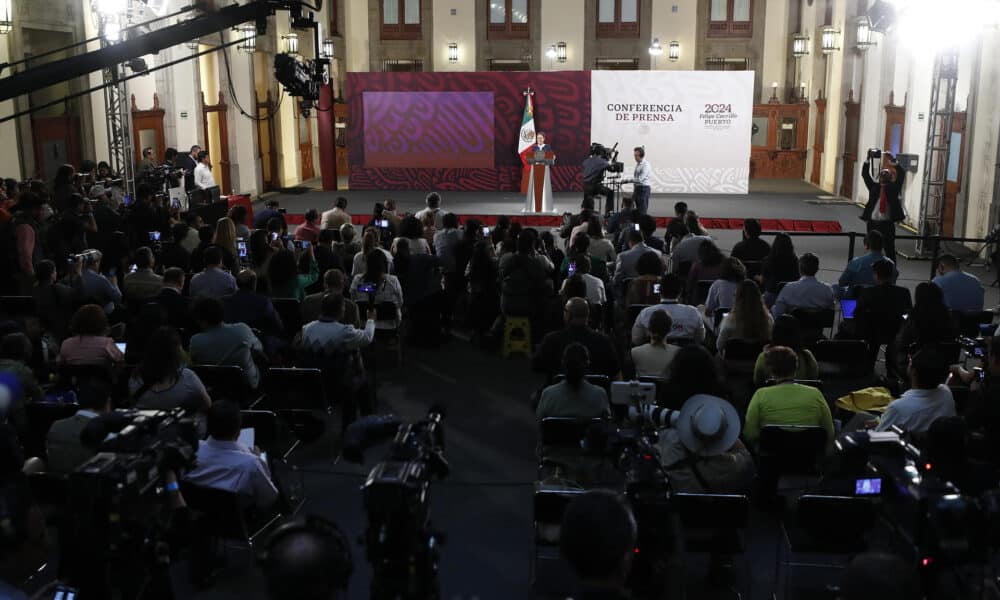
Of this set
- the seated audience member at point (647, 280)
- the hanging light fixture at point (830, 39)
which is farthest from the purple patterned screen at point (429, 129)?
the seated audience member at point (647, 280)

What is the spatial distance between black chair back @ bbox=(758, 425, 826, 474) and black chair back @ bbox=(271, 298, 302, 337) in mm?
4092

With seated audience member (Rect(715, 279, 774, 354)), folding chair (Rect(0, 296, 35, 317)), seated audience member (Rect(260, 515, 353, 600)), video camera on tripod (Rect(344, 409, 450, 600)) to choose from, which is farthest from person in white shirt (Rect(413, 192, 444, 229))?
seated audience member (Rect(260, 515, 353, 600))

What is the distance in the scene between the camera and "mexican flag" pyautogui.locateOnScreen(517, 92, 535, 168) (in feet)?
72.6

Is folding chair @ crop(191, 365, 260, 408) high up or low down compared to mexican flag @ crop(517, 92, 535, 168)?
down

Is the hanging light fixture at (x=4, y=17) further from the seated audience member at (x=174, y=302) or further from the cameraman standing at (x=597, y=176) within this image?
the cameraman standing at (x=597, y=176)

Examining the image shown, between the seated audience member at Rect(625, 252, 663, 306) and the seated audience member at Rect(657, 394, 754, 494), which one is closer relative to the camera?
the seated audience member at Rect(657, 394, 754, 494)

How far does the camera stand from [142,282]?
7672 mm

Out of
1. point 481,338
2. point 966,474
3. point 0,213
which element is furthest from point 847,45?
point 966,474

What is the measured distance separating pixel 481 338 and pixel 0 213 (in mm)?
5214

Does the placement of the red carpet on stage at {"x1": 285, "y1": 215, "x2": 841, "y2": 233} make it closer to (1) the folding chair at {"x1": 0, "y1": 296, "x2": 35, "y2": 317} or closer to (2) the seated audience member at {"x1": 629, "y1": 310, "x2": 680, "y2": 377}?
(1) the folding chair at {"x1": 0, "y1": 296, "x2": 35, "y2": 317}

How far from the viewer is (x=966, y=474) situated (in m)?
3.81

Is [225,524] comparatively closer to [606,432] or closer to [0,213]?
[606,432]

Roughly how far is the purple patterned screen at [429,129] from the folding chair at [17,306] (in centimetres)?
1505

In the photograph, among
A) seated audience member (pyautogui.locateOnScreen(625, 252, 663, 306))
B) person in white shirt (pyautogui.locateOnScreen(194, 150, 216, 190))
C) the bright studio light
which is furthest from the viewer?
person in white shirt (pyautogui.locateOnScreen(194, 150, 216, 190))
